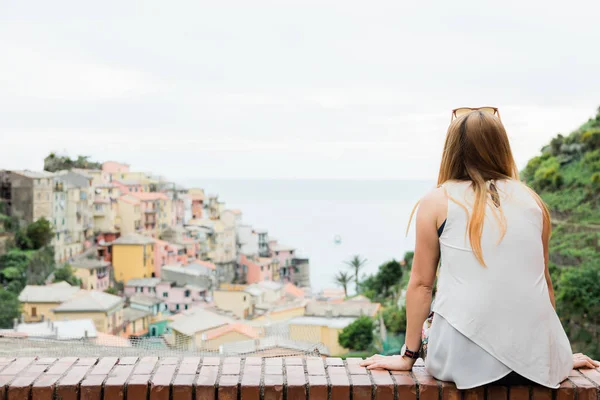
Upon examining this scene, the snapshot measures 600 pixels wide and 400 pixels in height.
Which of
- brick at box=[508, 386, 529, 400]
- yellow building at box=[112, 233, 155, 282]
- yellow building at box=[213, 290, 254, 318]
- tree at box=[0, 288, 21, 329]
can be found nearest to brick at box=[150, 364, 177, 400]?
brick at box=[508, 386, 529, 400]

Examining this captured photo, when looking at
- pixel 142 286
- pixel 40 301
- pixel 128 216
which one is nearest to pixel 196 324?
pixel 40 301

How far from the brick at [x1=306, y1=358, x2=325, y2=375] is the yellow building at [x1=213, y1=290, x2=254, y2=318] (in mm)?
31215

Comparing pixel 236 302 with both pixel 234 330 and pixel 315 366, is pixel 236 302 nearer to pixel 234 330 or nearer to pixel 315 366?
pixel 234 330

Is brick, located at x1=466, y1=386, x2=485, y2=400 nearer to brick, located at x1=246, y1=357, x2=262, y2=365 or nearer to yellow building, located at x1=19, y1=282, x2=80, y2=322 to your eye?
brick, located at x1=246, y1=357, x2=262, y2=365

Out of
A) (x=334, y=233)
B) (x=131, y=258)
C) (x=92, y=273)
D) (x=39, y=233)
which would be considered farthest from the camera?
(x=334, y=233)

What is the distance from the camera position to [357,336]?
22.6m

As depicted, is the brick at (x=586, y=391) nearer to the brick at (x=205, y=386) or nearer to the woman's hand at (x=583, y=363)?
the woman's hand at (x=583, y=363)

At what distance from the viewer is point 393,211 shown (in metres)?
139

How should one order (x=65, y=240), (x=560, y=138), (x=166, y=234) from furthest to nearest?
(x=166, y=234) → (x=65, y=240) → (x=560, y=138)

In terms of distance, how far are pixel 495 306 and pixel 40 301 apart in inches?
1114

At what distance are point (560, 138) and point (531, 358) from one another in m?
25.7

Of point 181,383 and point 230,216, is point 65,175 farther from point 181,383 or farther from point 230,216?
point 181,383

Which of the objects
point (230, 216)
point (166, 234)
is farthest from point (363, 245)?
point (166, 234)

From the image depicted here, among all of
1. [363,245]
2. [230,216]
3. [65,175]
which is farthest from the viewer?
[363,245]
